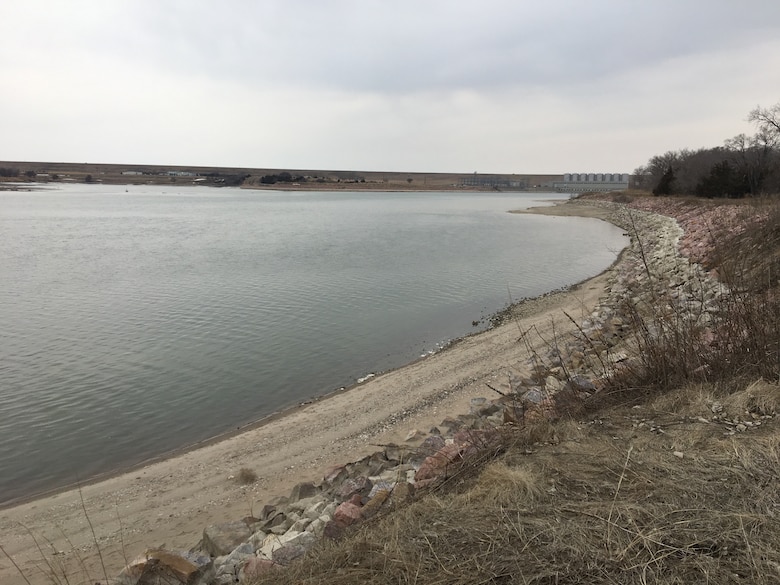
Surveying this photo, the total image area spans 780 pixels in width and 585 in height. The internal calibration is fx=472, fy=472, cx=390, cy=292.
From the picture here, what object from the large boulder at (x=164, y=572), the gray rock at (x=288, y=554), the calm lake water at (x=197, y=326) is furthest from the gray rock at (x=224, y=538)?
the calm lake water at (x=197, y=326)

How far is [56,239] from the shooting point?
1419 inches

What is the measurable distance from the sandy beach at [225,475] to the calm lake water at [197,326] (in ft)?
3.43

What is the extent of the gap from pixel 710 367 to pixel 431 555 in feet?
12.2

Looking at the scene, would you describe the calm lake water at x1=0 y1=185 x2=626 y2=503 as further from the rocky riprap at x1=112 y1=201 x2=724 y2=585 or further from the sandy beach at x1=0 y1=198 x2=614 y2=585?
the rocky riprap at x1=112 y1=201 x2=724 y2=585

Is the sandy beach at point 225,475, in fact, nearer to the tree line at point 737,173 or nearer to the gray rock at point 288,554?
the gray rock at point 288,554

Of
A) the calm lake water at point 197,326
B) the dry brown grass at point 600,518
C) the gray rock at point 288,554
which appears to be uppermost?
the dry brown grass at point 600,518

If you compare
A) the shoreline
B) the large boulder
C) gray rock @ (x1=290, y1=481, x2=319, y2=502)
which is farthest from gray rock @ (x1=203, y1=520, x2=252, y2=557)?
the shoreline

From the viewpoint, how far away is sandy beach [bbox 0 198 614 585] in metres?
5.66

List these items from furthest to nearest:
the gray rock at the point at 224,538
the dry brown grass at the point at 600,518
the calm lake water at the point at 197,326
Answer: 1. the calm lake water at the point at 197,326
2. the gray rock at the point at 224,538
3. the dry brown grass at the point at 600,518

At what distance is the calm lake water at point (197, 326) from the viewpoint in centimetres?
918

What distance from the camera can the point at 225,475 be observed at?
7176mm

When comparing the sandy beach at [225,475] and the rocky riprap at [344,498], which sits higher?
the rocky riprap at [344,498]

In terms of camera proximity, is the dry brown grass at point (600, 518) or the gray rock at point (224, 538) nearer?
the dry brown grass at point (600, 518)

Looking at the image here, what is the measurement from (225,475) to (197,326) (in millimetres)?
8989
